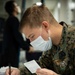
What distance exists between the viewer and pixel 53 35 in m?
1.34

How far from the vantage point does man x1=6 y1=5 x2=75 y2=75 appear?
4.08 ft

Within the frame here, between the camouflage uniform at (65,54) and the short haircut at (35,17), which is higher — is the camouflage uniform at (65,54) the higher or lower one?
the lower one

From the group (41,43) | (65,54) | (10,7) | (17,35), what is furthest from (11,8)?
(65,54)

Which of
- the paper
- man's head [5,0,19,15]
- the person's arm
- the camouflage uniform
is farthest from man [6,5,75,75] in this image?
man's head [5,0,19,15]

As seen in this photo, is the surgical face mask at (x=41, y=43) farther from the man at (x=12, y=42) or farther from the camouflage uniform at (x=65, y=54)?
the man at (x=12, y=42)

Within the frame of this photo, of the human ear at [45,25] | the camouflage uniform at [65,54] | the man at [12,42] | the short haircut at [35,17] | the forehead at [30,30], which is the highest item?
the short haircut at [35,17]

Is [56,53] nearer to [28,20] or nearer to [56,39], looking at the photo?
[56,39]

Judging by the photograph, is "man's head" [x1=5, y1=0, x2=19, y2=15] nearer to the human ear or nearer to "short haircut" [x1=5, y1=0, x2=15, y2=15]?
"short haircut" [x1=5, y1=0, x2=15, y2=15]

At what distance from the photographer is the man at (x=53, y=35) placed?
1.24 m

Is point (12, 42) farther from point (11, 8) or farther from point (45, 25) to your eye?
point (45, 25)

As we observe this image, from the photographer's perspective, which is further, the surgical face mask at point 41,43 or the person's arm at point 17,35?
the person's arm at point 17,35

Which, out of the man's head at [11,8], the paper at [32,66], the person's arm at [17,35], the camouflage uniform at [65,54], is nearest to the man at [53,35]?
the camouflage uniform at [65,54]

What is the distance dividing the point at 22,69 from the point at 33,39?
27 cm

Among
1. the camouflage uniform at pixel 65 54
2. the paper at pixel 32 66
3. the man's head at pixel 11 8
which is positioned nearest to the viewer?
the camouflage uniform at pixel 65 54
